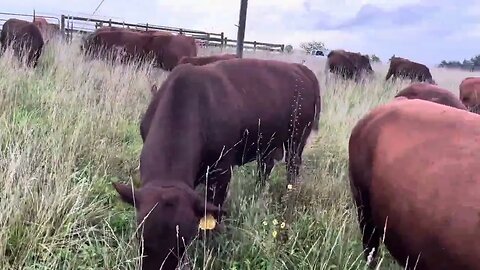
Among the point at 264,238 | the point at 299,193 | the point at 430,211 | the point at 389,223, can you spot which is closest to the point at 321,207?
the point at 299,193

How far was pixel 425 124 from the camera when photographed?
3820mm

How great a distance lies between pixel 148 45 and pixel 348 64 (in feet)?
28.3

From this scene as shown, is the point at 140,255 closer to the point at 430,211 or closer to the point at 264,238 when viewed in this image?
the point at 264,238

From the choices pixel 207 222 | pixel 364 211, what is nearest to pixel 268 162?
pixel 364 211

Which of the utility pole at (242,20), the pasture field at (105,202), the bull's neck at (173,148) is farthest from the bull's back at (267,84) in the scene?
the utility pole at (242,20)

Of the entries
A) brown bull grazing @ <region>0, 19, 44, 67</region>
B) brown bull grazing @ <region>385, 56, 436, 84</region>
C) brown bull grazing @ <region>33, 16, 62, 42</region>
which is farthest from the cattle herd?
brown bull grazing @ <region>385, 56, 436, 84</region>

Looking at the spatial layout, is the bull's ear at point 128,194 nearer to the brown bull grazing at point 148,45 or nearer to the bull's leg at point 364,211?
the bull's leg at point 364,211

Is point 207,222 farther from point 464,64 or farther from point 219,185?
point 464,64

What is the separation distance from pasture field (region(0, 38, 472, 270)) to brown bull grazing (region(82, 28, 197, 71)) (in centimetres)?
770

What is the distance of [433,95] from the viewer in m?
6.59

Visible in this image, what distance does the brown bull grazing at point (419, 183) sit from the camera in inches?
126

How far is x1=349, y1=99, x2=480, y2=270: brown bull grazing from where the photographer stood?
3195 mm

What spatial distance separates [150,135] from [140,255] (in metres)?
1.17

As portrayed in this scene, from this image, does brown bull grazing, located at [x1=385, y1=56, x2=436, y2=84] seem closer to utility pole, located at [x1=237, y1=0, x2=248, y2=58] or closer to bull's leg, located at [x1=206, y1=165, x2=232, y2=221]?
utility pole, located at [x1=237, y1=0, x2=248, y2=58]
